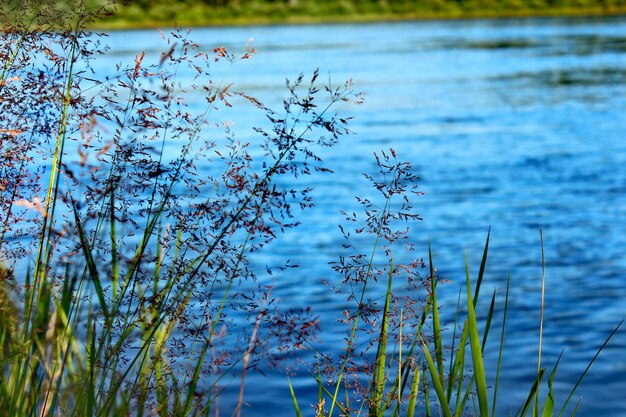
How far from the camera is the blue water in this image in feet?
20.0

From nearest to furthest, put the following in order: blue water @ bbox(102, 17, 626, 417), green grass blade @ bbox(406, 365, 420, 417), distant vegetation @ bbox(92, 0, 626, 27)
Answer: green grass blade @ bbox(406, 365, 420, 417), blue water @ bbox(102, 17, 626, 417), distant vegetation @ bbox(92, 0, 626, 27)

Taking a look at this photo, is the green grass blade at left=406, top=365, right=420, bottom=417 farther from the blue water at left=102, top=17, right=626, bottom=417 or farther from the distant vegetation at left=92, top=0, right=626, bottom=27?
the distant vegetation at left=92, top=0, right=626, bottom=27

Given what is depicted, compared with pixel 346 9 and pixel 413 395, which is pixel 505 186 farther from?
pixel 346 9

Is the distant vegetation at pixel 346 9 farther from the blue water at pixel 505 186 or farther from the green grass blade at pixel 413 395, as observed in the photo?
the green grass blade at pixel 413 395

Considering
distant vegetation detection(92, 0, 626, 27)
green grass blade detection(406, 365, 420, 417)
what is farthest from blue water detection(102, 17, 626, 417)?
distant vegetation detection(92, 0, 626, 27)

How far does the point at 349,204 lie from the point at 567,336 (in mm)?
4806

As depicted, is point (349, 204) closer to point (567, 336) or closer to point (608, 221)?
point (608, 221)

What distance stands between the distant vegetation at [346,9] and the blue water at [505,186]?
Result: 2761cm

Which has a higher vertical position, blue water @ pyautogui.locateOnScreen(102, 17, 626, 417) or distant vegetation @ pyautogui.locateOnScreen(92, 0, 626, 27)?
distant vegetation @ pyautogui.locateOnScreen(92, 0, 626, 27)

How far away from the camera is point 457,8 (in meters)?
60.7

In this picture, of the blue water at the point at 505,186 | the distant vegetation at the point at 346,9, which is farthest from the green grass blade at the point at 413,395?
the distant vegetation at the point at 346,9

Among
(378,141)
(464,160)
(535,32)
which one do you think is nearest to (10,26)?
(464,160)

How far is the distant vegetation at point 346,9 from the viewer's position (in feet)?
190

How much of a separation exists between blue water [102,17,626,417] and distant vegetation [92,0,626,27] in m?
27.6
